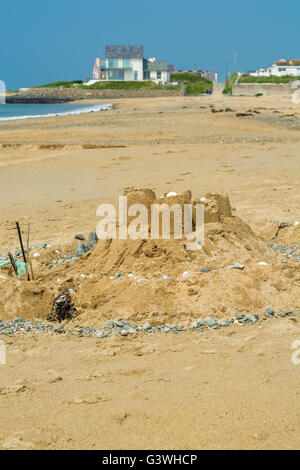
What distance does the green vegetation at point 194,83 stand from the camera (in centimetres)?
6769

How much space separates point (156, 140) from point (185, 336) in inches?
508

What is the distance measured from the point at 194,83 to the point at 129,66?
1632 centimetres

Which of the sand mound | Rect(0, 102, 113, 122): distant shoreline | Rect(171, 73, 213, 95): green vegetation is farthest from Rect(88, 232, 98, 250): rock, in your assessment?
Rect(171, 73, 213, 95): green vegetation

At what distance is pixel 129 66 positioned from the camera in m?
90.0

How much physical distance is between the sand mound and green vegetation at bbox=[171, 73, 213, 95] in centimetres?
6232

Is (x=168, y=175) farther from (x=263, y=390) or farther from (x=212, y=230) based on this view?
(x=263, y=390)

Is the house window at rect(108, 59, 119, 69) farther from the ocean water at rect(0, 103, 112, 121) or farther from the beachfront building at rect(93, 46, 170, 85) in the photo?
the ocean water at rect(0, 103, 112, 121)

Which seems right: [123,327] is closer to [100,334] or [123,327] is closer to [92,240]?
[100,334]

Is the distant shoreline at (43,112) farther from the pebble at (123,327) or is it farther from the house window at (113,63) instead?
the house window at (113,63)

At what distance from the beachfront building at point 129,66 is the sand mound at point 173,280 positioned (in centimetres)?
8602

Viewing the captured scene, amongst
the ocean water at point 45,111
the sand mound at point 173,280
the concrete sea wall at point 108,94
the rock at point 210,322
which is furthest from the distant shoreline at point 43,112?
the rock at point 210,322

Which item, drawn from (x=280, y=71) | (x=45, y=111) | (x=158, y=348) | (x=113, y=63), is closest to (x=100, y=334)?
(x=158, y=348)

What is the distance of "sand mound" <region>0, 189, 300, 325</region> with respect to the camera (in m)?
4.84

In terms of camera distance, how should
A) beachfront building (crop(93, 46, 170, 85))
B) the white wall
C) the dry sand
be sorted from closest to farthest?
the dry sand, the white wall, beachfront building (crop(93, 46, 170, 85))
